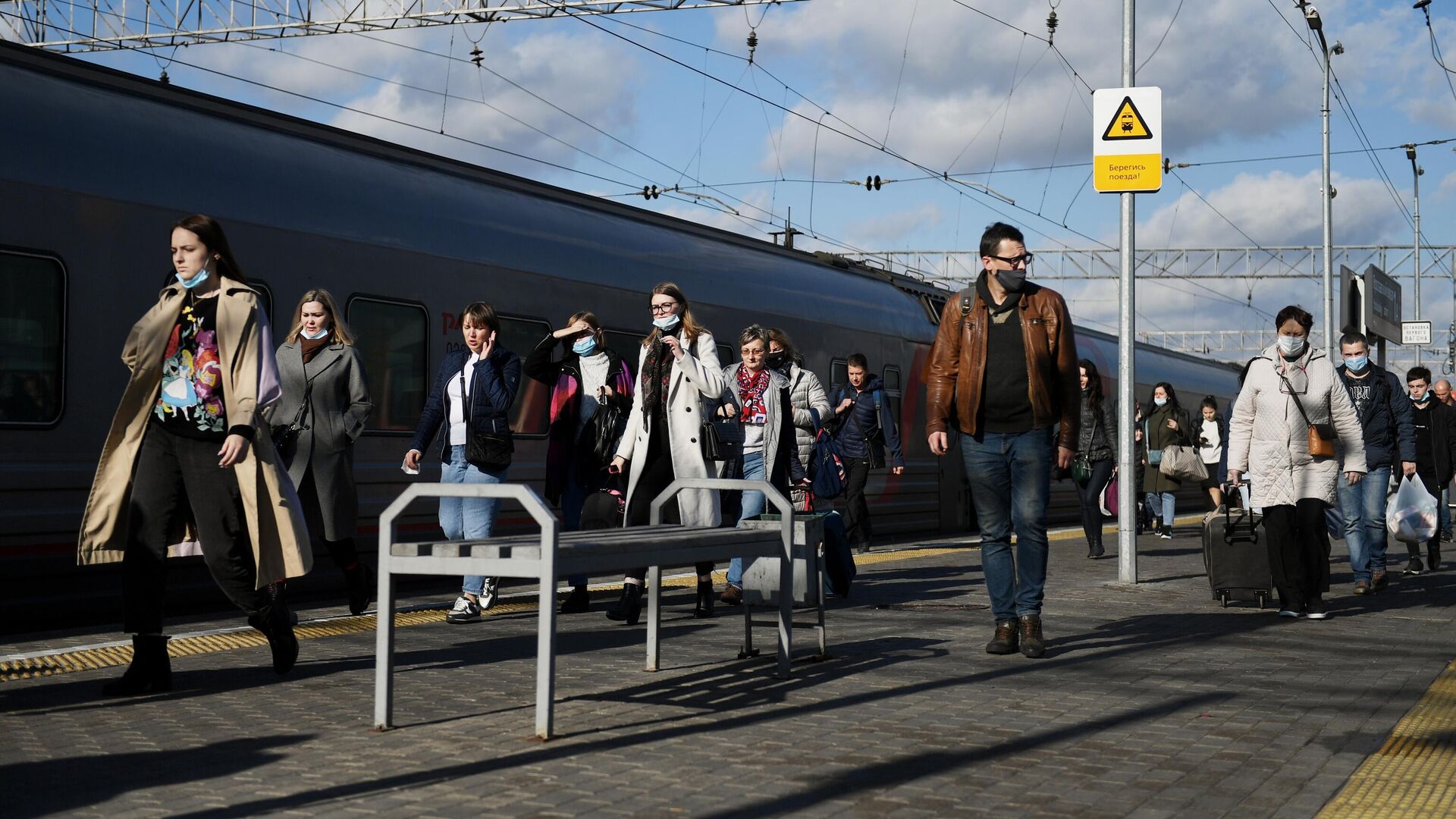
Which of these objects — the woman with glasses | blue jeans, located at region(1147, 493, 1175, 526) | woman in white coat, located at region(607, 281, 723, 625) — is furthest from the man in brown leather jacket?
blue jeans, located at region(1147, 493, 1175, 526)

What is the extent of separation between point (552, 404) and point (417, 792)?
517 cm

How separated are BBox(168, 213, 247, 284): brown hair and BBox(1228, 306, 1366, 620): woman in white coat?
6.16 meters

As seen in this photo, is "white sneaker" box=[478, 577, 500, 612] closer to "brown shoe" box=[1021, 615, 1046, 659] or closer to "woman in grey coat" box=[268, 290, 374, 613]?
"woman in grey coat" box=[268, 290, 374, 613]

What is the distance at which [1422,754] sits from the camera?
16.9 feet

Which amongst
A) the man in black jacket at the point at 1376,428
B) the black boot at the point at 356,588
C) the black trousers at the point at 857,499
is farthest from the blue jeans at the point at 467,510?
the man in black jacket at the point at 1376,428

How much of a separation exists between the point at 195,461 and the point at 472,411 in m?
2.94

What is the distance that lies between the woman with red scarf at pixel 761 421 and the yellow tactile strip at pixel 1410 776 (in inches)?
166

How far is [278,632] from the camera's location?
6.52m

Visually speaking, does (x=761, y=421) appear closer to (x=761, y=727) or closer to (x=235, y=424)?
(x=235, y=424)

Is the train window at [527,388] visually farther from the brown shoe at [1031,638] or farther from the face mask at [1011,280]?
the brown shoe at [1031,638]

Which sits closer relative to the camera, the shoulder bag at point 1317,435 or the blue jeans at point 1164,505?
the shoulder bag at point 1317,435

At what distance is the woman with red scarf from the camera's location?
9445 millimetres

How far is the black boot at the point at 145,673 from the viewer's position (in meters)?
6.18

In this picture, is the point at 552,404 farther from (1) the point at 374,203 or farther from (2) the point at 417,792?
(2) the point at 417,792
